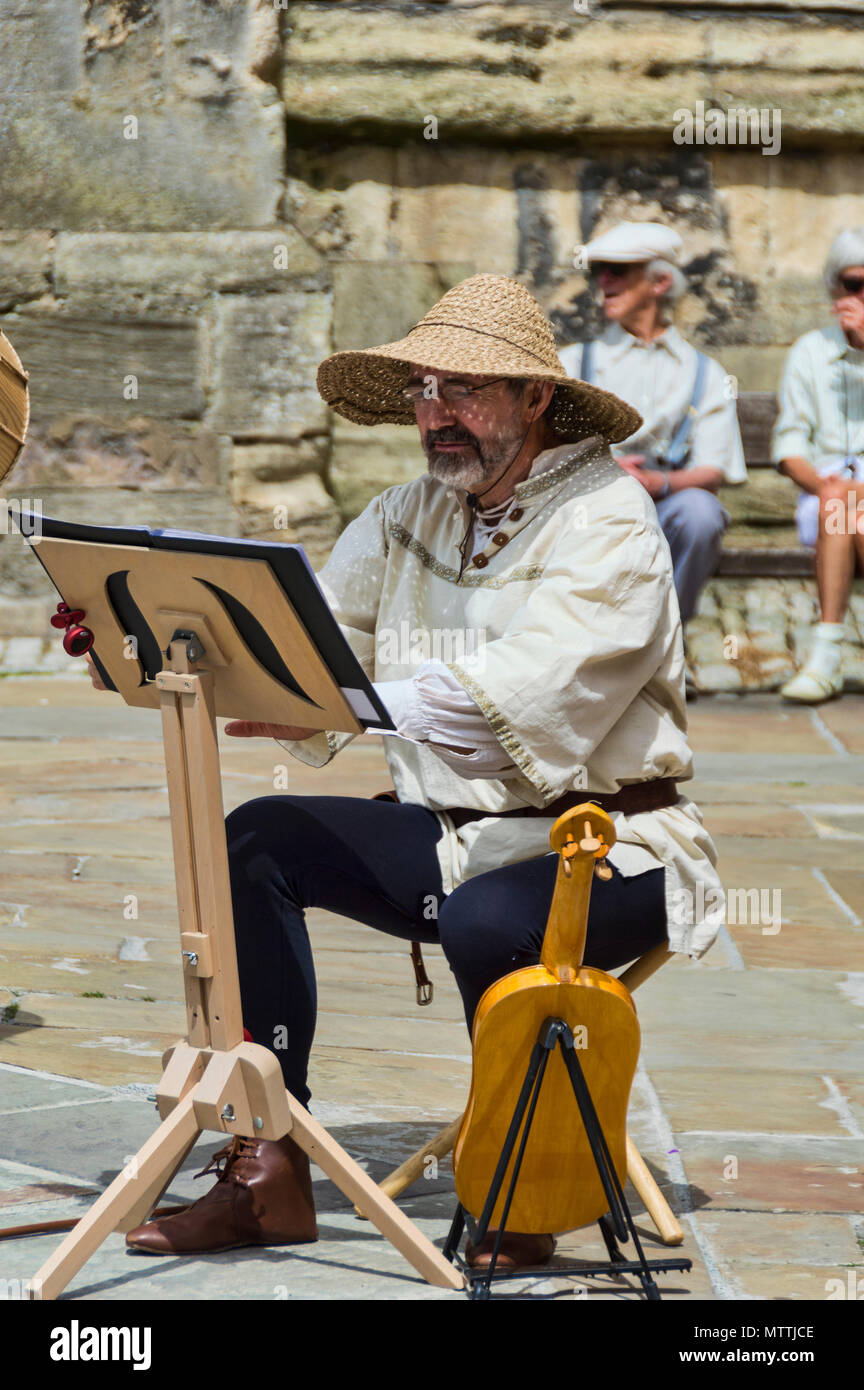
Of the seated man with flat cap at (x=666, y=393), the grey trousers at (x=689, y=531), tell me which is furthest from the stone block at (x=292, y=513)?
the grey trousers at (x=689, y=531)

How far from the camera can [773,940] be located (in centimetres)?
434

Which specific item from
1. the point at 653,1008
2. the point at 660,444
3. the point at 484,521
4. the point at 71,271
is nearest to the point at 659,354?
the point at 660,444

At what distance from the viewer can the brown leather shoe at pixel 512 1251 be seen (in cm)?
241

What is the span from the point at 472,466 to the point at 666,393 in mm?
3977

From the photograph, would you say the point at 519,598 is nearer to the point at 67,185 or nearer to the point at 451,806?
the point at 451,806

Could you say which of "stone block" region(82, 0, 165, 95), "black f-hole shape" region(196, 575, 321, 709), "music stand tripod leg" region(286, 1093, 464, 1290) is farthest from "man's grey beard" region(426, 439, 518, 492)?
"stone block" region(82, 0, 165, 95)

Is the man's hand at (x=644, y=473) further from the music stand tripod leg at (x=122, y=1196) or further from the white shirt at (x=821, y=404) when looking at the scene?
the music stand tripod leg at (x=122, y=1196)

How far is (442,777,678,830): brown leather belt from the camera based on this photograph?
2682mm

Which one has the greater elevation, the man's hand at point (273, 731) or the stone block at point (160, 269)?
the stone block at point (160, 269)

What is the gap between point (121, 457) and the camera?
7695 mm

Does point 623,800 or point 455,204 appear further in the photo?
point 455,204

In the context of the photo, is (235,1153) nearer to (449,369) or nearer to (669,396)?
(449,369)

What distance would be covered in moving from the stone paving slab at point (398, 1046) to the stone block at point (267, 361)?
87.0 inches

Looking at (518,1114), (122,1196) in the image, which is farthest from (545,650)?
(122,1196)
